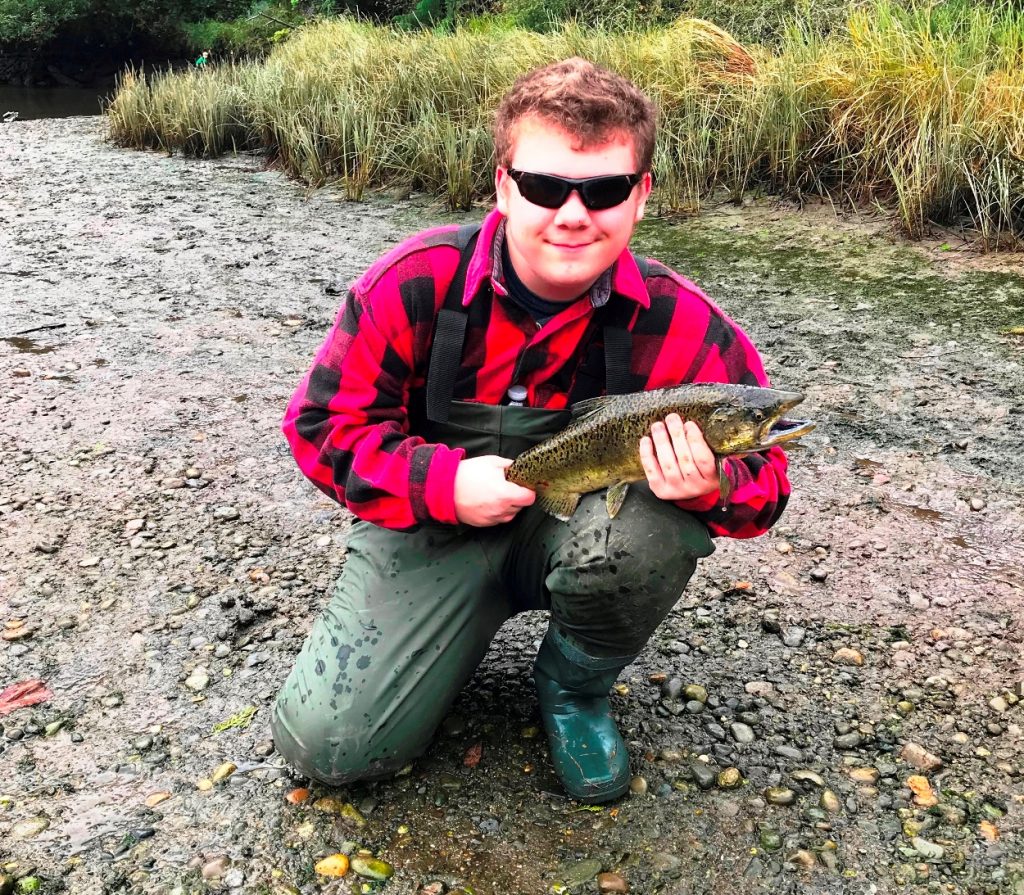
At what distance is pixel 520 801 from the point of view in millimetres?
2574

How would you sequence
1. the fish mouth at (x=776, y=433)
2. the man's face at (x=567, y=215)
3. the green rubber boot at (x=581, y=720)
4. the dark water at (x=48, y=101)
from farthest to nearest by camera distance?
1. the dark water at (x=48, y=101)
2. the green rubber boot at (x=581, y=720)
3. the man's face at (x=567, y=215)
4. the fish mouth at (x=776, y=433)

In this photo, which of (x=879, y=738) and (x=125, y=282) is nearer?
(x=879, y=738)

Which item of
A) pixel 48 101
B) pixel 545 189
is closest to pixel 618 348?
pixel 545 189

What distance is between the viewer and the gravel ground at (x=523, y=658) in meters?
2.39

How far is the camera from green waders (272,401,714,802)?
2494 mm

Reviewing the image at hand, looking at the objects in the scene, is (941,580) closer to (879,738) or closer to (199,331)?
(879,738)

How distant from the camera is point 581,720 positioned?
2664 mm

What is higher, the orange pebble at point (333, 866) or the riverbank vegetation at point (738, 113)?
the riverbank vegetation at point (738, 113)

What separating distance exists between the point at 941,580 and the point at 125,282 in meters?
5.87

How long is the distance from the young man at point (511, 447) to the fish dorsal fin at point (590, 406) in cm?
15

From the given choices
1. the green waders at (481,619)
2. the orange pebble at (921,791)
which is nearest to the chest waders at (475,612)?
the green waders at (481,619)

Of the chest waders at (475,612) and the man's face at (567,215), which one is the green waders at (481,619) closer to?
the chest waders at (475,612)

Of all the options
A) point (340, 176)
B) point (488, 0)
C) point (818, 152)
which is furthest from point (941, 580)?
point (488, 0)

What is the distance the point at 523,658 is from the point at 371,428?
3.28 ft
